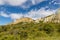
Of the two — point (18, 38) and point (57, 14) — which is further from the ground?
point (57, 14)

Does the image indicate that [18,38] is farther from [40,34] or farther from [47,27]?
[47,27]

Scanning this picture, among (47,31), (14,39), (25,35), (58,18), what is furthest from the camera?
(58,18)

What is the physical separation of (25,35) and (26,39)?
4478 mm

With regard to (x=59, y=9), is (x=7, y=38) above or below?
below

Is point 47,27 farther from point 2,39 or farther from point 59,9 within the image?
point 59,9

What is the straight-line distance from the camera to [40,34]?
48.4 m

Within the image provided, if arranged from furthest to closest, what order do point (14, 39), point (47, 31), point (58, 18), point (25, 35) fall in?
point (58, 18) < point (47, 31) < point (25, 35) < point (14, 39)

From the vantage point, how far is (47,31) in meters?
53.7

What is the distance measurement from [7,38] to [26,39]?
13.6 feet

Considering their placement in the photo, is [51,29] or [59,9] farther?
[59,9]

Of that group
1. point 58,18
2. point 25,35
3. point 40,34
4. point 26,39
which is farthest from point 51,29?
point 58,18

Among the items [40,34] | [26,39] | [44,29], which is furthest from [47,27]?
[26,39]

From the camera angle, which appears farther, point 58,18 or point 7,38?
point 58,18

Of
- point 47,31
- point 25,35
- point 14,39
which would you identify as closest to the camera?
point 14,39
